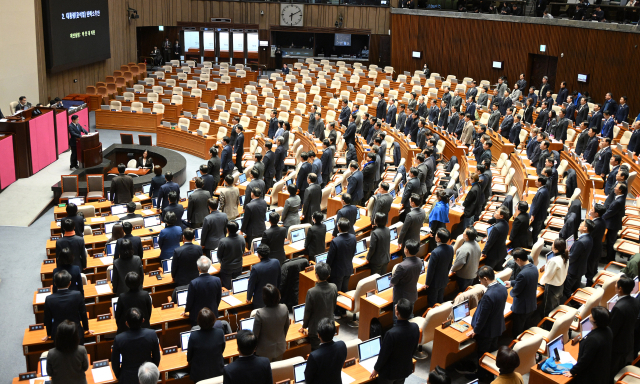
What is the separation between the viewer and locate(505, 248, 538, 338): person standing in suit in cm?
681

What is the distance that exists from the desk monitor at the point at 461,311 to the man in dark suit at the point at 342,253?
5.33 feet

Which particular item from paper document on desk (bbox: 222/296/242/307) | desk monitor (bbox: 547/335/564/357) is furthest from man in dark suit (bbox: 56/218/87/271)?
desk monitor (bbox: 547/335/564/357)

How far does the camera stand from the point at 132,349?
215 inches

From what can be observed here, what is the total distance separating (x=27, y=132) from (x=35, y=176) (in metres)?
1.15

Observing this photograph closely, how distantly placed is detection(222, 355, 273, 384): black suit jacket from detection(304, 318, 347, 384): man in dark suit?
1.42 ft

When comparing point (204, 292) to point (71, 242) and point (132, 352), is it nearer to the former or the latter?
point (132, 352)

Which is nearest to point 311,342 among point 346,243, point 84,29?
point 346,243

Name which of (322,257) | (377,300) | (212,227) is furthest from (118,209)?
(377,300)

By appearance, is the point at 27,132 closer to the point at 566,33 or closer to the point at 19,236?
the point at 19,236

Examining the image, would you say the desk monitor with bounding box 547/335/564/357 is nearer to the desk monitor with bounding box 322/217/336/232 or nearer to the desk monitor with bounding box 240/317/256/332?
the desk monitor with bounding box 240/317/256/332

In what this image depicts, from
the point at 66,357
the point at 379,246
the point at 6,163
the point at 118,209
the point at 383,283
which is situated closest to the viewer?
the point at 66,357

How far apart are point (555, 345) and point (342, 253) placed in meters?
2.83

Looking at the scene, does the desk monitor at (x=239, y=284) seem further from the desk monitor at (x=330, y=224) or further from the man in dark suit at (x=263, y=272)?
the desk monitor at (x=330, y=224)

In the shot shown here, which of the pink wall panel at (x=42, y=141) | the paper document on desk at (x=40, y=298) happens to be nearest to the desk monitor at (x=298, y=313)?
the paper document on desk at (x=40, y=298)
